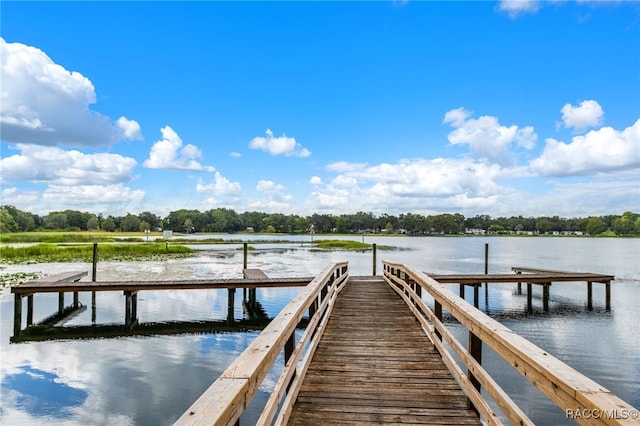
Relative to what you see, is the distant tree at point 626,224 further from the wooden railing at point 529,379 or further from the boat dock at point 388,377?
the wooden railing at point 529,379

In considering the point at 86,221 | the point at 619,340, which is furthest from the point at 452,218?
the point at 619,340

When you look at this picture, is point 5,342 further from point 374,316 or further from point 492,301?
point 492,301

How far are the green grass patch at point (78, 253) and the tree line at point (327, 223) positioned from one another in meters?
85.7

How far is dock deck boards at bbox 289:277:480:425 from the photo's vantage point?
341cm

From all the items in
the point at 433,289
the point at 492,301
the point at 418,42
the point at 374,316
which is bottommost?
the point at 492,301

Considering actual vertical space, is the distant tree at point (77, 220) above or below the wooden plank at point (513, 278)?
above

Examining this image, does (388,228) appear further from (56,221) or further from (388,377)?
(388,377)

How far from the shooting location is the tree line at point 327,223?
120 m

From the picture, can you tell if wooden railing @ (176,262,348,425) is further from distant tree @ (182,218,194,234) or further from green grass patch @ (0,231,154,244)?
distant tree @ (182,218,194,234)

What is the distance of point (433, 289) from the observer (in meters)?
5.04

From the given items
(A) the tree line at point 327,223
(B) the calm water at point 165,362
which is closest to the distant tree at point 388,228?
(A) the tree line at point 327,223

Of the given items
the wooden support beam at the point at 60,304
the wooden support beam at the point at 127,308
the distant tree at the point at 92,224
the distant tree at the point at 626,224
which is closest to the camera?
the wooden support beam at the point at 127,308

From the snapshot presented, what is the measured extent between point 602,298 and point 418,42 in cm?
1652

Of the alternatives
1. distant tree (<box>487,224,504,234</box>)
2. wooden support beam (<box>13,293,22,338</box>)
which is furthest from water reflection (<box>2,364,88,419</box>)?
distant tree (<box>487,224,504,234</box>)
